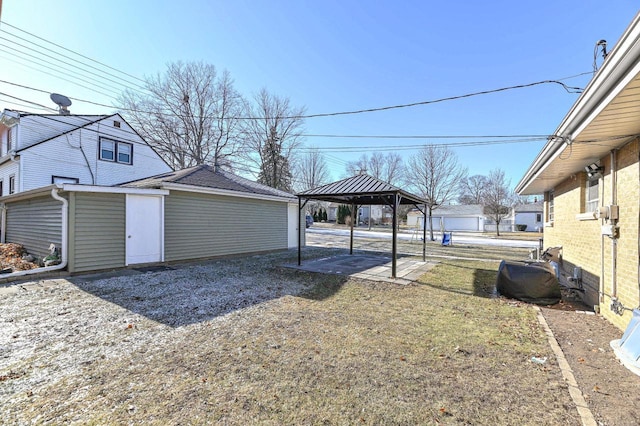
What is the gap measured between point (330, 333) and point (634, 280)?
428 centimetres

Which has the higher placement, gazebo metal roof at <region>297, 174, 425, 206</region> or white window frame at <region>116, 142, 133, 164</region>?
white window frame at <region>116, 142, 133, 164</region>

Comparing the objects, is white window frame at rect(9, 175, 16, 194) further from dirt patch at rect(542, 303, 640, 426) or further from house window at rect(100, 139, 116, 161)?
dirt patch at rect(542, 303, 640, 426)

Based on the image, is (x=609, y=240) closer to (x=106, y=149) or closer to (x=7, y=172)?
(x=106, y=149)

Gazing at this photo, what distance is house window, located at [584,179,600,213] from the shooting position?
6053 mm

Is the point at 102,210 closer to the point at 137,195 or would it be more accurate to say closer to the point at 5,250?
the point at 137,195

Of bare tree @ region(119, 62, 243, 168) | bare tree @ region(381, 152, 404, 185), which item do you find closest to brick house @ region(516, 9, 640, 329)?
bare tree @ region(119, 62, 243, 168)

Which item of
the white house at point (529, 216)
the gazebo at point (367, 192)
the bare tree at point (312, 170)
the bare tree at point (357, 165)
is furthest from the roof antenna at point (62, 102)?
the white house at point (529, 216)

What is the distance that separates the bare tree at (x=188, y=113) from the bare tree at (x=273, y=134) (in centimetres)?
385

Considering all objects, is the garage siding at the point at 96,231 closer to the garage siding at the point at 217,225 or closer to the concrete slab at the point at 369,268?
Result: the garage siding at the point at 217,225

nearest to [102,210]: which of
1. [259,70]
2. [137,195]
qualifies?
[137,195]

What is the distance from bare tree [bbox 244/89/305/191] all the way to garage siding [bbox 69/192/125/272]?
22.7 m

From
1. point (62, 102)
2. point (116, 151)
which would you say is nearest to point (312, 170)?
point (116, 151)

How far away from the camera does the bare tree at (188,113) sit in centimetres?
2377

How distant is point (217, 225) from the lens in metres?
11.1
